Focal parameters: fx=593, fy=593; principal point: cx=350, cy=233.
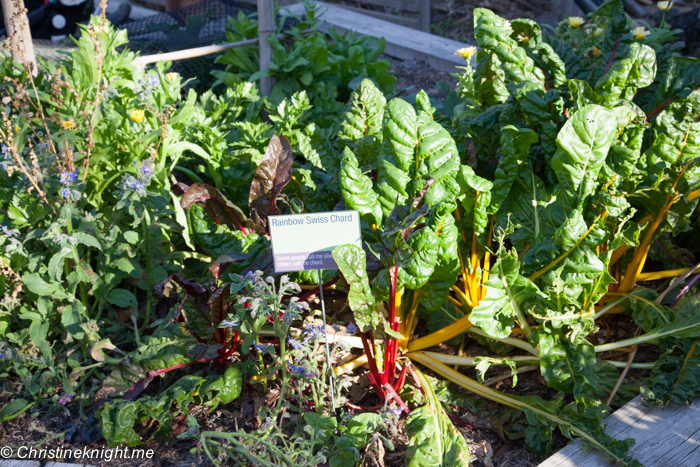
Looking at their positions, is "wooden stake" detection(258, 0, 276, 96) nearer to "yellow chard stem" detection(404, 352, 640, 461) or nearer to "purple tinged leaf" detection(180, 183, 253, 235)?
"purple tinged leaf" detection(180, 183, 253, 235)

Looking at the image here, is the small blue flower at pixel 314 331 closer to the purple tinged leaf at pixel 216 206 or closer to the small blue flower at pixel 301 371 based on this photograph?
the small blue flower at pixel 301 371

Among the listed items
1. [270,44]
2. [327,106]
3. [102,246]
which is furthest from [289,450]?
[270,44]

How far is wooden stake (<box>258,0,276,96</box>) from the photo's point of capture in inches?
135

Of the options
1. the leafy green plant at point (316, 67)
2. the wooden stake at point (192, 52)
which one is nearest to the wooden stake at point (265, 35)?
the leafy green plant at point (316, 67)

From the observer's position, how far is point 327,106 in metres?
3.25

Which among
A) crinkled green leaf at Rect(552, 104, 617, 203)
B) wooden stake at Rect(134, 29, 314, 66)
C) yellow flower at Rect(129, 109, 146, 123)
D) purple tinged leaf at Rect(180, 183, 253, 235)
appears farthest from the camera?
wooden stake at Rect(134, 29, 314, 66)

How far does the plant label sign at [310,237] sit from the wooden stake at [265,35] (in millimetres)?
2024

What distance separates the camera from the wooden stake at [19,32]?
7.27 ft

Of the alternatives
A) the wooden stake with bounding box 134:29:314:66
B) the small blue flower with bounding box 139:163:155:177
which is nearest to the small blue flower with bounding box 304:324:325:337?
the small blue flower with bounding box 139:163:155:177

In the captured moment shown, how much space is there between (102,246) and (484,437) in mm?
1463

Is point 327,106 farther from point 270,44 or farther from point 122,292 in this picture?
point 122,292

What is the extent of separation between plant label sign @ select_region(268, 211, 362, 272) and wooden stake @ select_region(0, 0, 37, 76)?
1.34 meters

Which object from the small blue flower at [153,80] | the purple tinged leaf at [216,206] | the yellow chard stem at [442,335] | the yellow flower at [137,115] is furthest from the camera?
the small blue flower at [153,80]

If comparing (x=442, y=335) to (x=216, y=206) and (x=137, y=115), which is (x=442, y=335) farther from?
(x=137, y=115)
